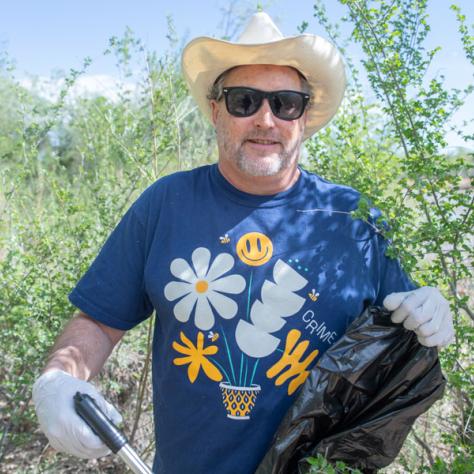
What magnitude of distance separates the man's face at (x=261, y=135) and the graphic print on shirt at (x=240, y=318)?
0.91 ft

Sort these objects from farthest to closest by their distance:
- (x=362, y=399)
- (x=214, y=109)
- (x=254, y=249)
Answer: (x=214, y=109), (x=254, y=249), (x=362, y=399)

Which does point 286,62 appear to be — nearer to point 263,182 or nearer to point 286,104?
point 286,104

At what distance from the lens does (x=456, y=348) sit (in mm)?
2297

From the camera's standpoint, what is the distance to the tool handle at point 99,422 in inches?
69.1

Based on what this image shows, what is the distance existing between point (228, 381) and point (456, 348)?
893mm

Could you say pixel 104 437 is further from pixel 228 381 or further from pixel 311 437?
pixel 311 437

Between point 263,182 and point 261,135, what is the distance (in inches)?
6.9

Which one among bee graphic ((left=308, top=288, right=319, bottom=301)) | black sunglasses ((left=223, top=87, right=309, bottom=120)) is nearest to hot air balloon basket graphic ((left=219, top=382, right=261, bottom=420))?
bee graphic ((left=308, top=288, right=319, bottom=301))

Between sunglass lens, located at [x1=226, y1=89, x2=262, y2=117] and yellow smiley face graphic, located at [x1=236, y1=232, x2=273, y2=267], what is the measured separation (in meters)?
0.46

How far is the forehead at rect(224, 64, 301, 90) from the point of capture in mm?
2297

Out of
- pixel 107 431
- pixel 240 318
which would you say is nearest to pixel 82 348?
pixel 107 431

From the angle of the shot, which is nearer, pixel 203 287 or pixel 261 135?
pixel 203 287

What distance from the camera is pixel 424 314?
1907 millimetres

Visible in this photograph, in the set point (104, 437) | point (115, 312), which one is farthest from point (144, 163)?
point (104, 437)
